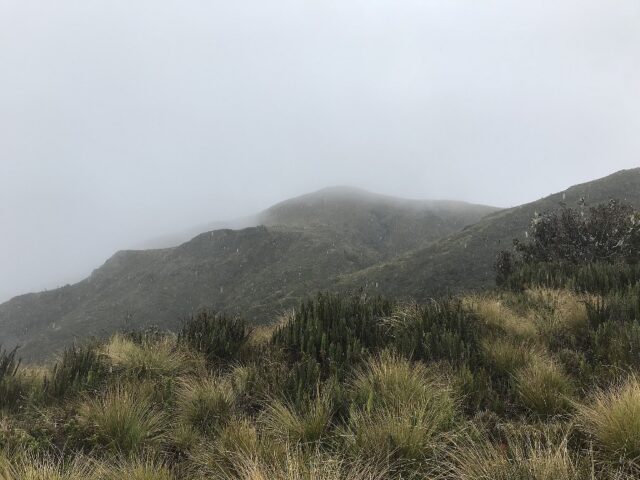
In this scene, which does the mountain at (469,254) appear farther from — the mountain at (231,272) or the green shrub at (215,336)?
the green shrub at (215,336)

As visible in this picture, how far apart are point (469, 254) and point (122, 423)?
4506 centimetres

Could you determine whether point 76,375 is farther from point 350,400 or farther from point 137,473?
point 350,400

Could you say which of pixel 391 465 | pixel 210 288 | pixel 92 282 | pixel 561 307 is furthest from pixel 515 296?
pixel 92 282

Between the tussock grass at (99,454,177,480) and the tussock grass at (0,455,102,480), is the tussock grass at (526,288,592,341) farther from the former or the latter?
the tussock grass at (0,455,102,480)

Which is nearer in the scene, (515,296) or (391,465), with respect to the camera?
(391,465)

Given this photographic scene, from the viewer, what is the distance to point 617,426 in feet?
11.9

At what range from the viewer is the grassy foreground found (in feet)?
11.8

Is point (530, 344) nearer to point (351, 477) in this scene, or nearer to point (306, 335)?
point (306, 335)

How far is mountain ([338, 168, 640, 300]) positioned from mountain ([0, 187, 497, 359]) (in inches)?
369

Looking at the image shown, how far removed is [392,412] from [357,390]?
98 cm

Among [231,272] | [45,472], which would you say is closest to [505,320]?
[45,472]

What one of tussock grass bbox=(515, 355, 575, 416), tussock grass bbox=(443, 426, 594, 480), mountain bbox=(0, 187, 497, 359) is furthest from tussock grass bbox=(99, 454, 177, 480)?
mountain bbox=(0, 187, 497, 359)

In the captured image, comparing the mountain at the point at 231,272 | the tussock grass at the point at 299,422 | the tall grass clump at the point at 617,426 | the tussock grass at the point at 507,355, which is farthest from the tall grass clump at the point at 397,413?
the mountain at the point at 231,272

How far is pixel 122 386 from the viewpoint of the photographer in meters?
5.71
